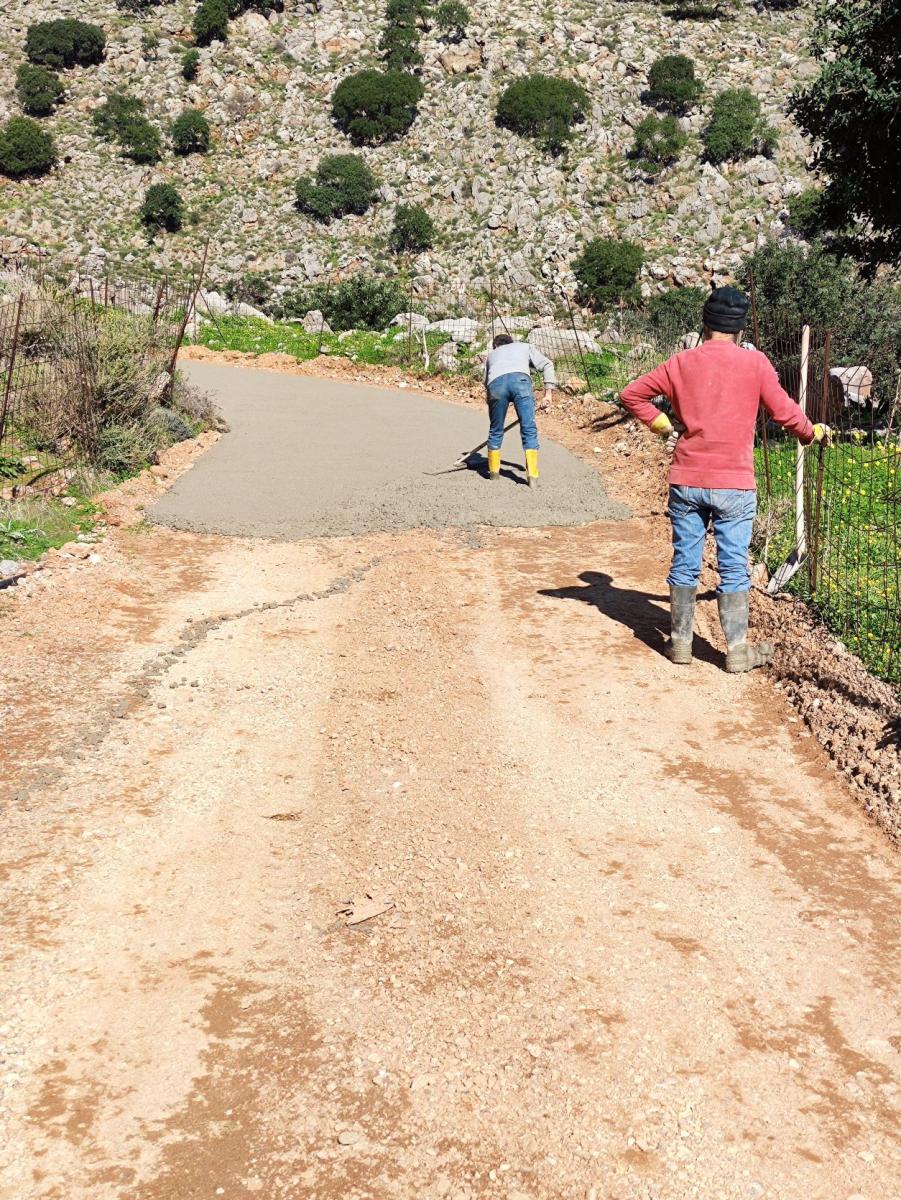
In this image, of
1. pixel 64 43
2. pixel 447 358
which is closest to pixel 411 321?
pixel 447 358

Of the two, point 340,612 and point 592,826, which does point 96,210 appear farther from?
point 592,826

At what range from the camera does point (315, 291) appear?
3900 centimetres

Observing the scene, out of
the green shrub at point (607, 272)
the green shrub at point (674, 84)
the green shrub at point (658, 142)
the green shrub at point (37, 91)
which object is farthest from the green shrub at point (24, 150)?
the green shrub at point (674, 84)

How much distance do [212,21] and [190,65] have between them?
391 centimetres

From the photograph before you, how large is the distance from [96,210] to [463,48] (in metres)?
24.5

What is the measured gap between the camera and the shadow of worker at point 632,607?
6.71 m


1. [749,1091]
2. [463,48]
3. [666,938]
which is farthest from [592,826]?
[463,48]

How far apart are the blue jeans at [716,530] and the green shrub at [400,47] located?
63479mm

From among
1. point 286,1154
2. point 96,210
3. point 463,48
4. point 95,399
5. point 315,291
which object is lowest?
point 286,1154

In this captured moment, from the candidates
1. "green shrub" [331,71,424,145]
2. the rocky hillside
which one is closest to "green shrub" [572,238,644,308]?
the rocky hillside

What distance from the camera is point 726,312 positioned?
577 centimetres

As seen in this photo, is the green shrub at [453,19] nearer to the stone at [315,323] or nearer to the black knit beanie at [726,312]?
the stone at [315,323]

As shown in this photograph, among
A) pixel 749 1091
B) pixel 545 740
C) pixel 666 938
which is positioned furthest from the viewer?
pixel 545 740

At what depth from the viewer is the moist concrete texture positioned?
9914 millimetres
